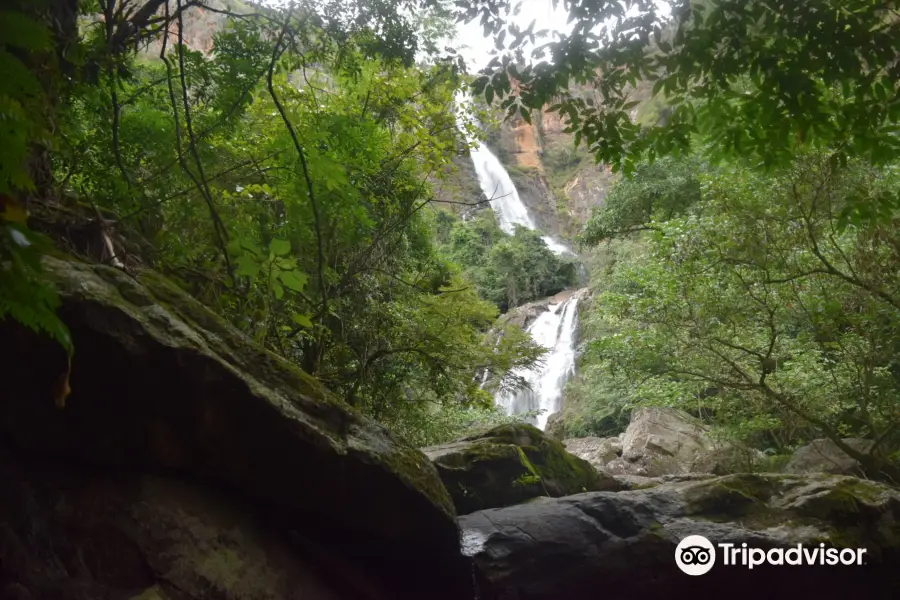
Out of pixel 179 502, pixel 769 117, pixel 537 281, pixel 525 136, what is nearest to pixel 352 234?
pixel 179 502

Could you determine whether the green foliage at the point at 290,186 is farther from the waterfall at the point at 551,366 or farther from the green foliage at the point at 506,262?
the green foliage at the point at 506,262

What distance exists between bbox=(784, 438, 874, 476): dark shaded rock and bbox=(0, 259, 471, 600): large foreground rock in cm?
713

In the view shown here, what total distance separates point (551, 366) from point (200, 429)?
17.2 m

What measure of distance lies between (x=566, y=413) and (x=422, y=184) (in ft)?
38.4

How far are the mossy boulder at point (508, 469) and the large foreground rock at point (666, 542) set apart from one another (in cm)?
54

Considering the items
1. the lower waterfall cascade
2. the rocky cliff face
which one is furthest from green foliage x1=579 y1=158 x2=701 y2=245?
the rocky cliff face

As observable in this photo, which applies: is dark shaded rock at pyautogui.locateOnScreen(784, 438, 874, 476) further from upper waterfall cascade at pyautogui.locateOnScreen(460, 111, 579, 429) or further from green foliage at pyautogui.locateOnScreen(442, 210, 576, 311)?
green foliage at pyautogui.locateOnScreen(442, 210, 576, 311)

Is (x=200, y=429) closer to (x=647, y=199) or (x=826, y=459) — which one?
(x=826, y=459)

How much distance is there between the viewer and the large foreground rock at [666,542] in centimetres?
446

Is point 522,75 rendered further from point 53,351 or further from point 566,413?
point 566,413

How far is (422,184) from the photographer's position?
6.73 metres

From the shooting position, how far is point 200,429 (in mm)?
3041

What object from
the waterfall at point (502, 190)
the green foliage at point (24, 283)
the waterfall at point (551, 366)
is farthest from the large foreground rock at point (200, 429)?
the waterfall at point (502, 190)

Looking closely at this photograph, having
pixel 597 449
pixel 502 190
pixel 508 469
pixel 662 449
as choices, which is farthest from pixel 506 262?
pixel 508 469
